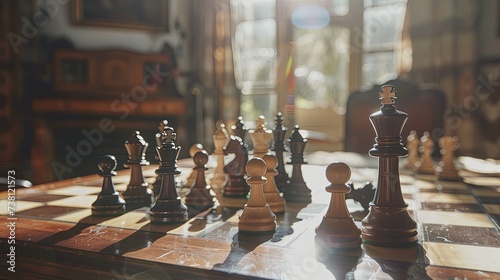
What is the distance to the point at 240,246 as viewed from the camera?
0.82 meters

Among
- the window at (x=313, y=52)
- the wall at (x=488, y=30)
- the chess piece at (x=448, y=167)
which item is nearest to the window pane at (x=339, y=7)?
the window at (x=313, y=52)

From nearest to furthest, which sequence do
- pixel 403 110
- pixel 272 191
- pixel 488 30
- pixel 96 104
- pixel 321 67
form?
pixel 272 191 → pixel 403 110 → pixel 488 30 → pixel 96 104 → pixel 321 67

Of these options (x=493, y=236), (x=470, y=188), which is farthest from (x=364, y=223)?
(x=470, y=188)

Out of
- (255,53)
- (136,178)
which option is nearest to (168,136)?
(136,178)

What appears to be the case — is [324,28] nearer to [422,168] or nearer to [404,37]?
[404,37]

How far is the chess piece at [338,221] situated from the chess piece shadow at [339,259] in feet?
0.04

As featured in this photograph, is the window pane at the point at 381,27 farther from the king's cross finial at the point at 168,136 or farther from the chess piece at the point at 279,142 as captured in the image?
the king's cross finial at the point at 168,136

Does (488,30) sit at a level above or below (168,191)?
above

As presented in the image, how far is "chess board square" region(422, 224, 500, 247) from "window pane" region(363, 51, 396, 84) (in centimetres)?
480

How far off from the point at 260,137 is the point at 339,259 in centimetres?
70

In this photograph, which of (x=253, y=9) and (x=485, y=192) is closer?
(x=485, y=192)

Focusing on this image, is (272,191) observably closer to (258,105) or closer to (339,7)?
(339,7)

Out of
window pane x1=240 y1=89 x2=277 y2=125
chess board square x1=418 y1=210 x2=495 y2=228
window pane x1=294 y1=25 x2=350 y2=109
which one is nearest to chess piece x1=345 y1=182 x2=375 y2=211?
chess board square x1=418 y1=210 x2=495 y2=228

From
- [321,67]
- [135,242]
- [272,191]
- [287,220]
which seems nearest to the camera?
[135,242]
